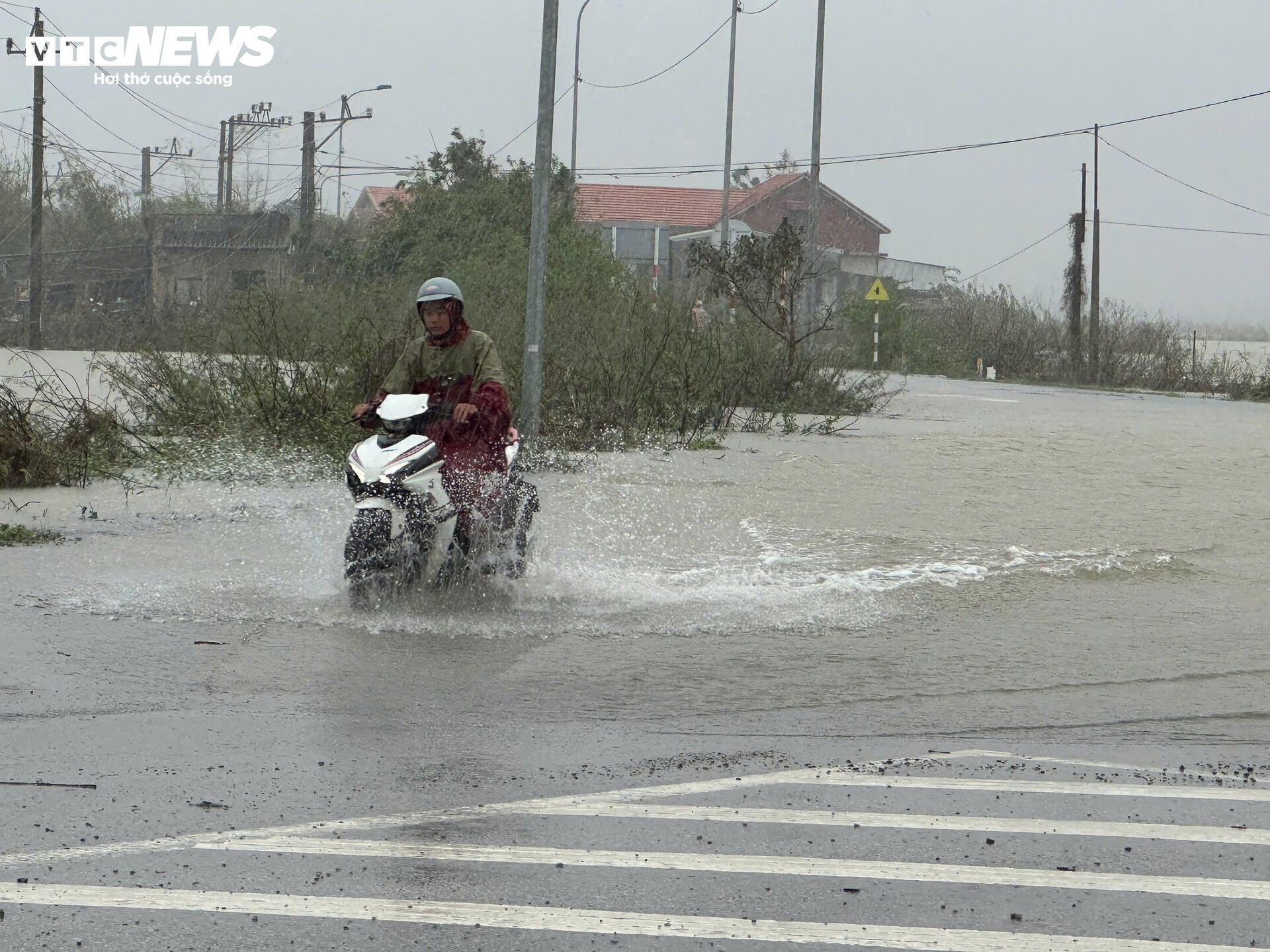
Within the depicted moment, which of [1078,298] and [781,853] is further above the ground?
[1078,298]

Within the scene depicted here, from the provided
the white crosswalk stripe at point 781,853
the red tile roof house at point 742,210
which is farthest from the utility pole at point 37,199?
the red tile roof house at point 742,210

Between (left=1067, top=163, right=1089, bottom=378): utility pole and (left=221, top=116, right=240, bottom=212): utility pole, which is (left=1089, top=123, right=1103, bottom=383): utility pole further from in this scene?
(left=221, top=116, right=240, bottom=212): utility pole

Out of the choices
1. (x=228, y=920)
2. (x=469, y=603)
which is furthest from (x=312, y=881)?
(x=469, y=603)

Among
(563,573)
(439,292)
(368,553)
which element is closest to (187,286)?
(563,573)

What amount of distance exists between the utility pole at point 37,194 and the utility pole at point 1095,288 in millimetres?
30945

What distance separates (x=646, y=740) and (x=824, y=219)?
88.2m

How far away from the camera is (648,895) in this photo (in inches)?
164

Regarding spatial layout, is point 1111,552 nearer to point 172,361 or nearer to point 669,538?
point 669,538

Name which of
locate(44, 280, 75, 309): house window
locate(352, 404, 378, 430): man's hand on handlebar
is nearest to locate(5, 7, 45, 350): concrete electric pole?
locate(44, 280, 75, 309): house window

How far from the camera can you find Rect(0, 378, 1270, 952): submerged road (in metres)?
4.06

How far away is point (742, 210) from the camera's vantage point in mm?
88688

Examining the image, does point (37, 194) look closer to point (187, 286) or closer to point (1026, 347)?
point (187, 286)

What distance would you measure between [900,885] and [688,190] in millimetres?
93833

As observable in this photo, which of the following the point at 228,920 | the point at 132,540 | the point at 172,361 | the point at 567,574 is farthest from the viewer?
the point at 172,361
